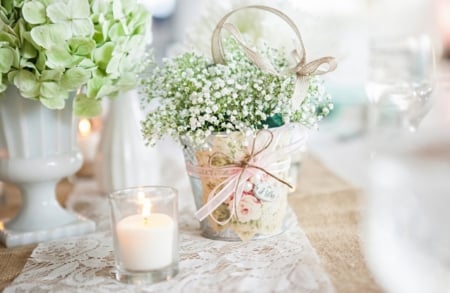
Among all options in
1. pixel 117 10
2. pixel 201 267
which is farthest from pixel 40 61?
pixel 201 267

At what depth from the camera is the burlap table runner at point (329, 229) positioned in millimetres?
802

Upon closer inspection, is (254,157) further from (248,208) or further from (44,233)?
(44,233)

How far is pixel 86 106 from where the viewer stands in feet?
3.50

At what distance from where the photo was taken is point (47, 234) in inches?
41.8

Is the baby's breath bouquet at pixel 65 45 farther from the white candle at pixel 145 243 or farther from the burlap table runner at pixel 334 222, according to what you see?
the burlap table runner at pixel 334 222

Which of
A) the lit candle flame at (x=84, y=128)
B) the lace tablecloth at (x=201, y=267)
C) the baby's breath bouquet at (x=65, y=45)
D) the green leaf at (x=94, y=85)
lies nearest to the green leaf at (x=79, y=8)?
the baby's breath bouquet at (x=65, y=45)

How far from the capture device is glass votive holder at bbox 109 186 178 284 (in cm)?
79

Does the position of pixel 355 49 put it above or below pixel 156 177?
above

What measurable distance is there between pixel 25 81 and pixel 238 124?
0.32 metres

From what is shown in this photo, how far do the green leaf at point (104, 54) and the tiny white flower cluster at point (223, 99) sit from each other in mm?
73

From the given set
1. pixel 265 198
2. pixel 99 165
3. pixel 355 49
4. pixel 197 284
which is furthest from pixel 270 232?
pixel 355 49

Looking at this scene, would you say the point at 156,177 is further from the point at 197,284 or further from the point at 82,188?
Answer: the point at 197,284

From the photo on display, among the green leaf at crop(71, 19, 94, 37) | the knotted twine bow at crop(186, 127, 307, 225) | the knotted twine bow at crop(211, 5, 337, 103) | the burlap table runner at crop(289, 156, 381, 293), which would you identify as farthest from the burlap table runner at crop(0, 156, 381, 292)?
the green leaf at crop(71, 19, 94, 37)

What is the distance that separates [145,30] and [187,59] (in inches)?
5.1
